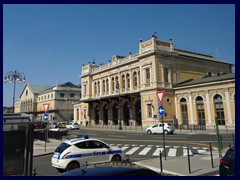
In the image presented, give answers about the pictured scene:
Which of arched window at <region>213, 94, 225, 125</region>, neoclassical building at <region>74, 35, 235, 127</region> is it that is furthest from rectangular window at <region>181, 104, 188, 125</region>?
arched window at <region>213, 94, 225, 125</region>

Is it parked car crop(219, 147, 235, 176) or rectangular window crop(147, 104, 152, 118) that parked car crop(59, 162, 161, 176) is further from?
rectangular window crop(147, 104, 152, 118)

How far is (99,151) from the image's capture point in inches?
405

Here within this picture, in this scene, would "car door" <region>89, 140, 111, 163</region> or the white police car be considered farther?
"car door" <region>89, 140, 111, 163</region>

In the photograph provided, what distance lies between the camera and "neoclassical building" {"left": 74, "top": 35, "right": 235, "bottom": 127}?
34.8 m

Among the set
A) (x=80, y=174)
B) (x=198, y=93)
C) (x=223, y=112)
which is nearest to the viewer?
(x=80, y=174)

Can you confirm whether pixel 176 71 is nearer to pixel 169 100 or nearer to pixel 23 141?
pixel 169 100

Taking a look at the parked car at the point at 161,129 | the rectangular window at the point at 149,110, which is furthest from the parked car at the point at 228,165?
the rectangular window at the point at 149,110

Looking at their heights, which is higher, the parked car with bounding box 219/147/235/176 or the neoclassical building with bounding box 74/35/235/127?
the neoclassical building with bounding box 74/35/235/127

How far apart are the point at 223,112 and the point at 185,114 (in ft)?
23.3

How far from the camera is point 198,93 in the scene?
121 ft

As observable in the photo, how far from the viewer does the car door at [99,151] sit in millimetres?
10141

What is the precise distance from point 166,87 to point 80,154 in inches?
1289

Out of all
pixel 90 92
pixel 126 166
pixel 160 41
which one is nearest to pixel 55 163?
pixel 126 166

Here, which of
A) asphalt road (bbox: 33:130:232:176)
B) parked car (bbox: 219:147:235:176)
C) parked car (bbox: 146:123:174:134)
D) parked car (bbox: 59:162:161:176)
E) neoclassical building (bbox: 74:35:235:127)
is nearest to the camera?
parked car (bbox: 59:162:161:176)
